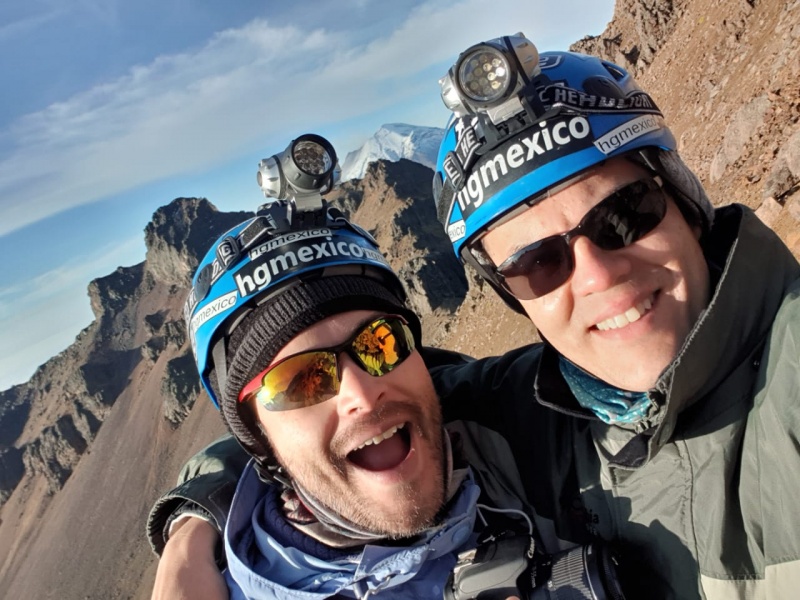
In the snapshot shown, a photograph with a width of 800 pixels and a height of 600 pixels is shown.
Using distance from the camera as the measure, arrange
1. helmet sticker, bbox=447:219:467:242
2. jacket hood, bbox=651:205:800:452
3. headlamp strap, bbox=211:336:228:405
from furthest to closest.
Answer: headlamp strap, bbox=211:336:228:405
helmet sticker, bbox=447:219:467:242
jacket hood, bbox=651:205:800:452

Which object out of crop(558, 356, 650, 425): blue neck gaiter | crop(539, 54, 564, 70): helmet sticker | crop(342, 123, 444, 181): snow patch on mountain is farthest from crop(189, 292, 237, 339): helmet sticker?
crop(342, 123, 444, 181): snow patch on mountain

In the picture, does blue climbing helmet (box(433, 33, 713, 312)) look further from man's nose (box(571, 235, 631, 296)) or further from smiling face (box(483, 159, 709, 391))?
man's nose (box(571, 235, 631, 296))

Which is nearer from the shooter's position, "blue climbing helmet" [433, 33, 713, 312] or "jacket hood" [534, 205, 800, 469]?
"jacket hood" [534, 205, 800, 469]

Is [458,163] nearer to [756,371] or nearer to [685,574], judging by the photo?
[756,371]

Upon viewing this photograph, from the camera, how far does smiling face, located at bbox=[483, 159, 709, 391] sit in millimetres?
3186

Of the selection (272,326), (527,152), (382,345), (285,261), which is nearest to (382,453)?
(382,345)

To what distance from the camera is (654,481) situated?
10.5 ft

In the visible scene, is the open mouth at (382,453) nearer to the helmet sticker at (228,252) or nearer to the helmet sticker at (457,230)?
the helmet sticker at (457,230)

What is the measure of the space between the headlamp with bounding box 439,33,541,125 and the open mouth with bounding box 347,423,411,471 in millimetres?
2288

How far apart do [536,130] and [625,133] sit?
534 millimetres

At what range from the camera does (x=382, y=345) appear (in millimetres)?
4254

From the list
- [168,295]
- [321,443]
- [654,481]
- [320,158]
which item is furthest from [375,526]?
[168,295]

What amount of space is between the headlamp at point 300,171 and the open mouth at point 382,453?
1969 mm

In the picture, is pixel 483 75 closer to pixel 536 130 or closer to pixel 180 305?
pixel 536 130
